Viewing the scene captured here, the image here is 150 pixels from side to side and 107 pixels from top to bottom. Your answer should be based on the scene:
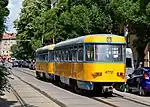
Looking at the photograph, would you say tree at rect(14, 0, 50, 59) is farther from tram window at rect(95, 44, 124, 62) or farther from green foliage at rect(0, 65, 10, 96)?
green foliage at rect(0, 65, 10, 96)

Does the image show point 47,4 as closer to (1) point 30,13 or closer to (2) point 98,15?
(1) point 30,13

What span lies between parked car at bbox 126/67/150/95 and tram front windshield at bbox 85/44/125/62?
1.60m

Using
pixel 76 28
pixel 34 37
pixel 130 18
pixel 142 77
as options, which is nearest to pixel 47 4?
pixel 34 37

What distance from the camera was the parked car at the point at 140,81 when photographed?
22781 millimetres

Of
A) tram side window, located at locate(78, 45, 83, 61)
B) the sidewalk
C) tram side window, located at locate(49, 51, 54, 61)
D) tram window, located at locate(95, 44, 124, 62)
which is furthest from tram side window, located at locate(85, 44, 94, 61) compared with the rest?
tram side window, located at locate(49, 51, 54, 61)

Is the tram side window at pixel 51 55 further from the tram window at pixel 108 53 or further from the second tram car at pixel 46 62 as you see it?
the tram window at pixel 108 53

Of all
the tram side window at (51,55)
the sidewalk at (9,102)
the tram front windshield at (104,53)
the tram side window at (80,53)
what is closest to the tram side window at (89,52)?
the tram front windshield at (104,53)

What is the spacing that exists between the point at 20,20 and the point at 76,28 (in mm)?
49901

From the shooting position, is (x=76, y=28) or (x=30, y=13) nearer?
(x=76, y=28)

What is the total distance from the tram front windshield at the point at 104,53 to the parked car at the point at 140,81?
1.60 metres

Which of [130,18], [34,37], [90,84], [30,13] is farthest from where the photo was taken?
[30,13]

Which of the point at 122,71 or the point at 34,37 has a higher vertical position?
the point at 34,37

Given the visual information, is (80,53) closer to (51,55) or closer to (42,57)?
(51,55)

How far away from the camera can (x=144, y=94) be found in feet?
75.8
